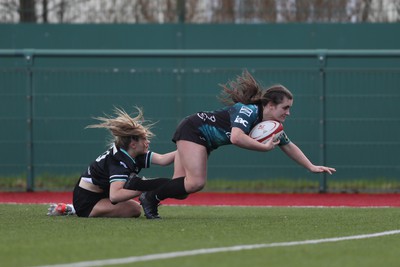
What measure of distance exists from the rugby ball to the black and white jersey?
1.21 meters

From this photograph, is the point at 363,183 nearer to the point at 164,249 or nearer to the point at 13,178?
the point at 13,178

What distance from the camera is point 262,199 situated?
46.6ft

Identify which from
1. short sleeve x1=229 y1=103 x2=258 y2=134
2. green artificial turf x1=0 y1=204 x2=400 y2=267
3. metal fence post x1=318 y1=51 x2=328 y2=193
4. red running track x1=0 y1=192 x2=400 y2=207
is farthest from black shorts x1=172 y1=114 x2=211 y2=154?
metal fence post x1=318 y1=51 x2=328 y2=193

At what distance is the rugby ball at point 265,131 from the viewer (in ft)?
30.0

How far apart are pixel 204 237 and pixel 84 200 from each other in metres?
2.47

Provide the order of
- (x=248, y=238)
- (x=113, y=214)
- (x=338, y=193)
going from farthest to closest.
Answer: (x=338, y=193)
(x=113, y=214)
(x=248, y=238)

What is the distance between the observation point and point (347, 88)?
15.2 metres

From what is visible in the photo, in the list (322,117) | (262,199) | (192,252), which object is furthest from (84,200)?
(322,117)

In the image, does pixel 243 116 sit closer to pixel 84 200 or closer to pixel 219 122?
pixel 219 122

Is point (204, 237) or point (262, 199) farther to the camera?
point (262, 199)

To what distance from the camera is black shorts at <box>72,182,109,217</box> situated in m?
9.67

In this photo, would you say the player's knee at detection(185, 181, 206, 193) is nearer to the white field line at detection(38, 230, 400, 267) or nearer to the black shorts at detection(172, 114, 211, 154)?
the black shorts at detection(172, 114, 211, 154)

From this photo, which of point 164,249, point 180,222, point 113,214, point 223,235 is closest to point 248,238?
point 223,235

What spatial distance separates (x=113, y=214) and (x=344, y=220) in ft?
7.23
